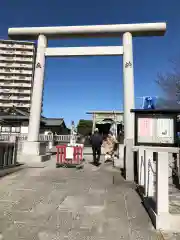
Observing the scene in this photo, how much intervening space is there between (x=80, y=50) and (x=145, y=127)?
662 centimetres

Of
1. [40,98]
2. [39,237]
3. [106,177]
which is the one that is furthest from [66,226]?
[40,98]

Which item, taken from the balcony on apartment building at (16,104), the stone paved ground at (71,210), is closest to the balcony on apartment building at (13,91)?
the balcony on apartment building at (16,104)

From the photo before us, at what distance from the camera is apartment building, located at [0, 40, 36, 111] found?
3351 inches

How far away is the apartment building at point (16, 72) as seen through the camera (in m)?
85.1

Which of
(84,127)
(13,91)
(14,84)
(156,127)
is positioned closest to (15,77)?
(14,84)

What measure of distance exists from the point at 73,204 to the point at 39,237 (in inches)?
62.7

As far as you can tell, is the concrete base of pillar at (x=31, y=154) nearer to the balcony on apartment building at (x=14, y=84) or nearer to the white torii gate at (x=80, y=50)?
the white torii gate at (x=80, y=50)

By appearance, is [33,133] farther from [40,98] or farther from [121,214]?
[121,214]

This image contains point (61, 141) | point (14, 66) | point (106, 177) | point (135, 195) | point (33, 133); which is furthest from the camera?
point (14, 66)

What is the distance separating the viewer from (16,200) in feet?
16.7

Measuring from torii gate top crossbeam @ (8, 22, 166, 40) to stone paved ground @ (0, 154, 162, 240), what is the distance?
8659 millimetres

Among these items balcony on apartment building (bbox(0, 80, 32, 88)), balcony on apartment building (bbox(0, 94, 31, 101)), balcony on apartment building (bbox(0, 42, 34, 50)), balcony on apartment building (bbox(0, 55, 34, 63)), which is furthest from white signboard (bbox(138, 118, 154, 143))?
balcony on apartment building (bbox(0, 42, 34, 50))

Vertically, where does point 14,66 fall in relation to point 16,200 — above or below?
above

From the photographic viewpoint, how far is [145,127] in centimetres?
814
